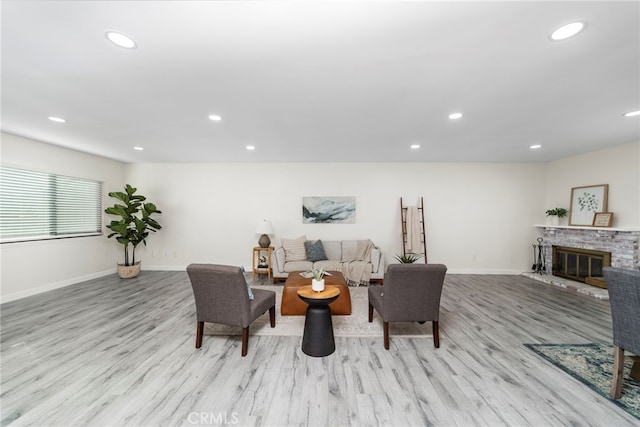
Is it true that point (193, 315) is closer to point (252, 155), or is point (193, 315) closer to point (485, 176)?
point (252, 155)

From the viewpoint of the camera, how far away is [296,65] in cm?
191

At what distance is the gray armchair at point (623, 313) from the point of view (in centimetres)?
172

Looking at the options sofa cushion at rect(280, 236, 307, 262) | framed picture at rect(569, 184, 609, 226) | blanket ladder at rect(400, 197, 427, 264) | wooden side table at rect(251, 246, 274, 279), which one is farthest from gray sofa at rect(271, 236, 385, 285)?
framed picture at rect(569, 184, 609, 226)

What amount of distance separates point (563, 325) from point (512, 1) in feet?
12.1

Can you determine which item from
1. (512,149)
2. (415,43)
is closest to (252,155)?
(415,43)

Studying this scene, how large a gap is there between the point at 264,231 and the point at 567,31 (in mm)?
4823

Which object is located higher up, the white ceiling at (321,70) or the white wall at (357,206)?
the white ceiling at (321,70)

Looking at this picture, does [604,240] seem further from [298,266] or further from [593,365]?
[298,266]

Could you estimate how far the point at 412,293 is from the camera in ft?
8.18

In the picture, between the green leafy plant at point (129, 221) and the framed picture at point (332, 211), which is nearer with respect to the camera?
the green leafy plant at point (129, 221)

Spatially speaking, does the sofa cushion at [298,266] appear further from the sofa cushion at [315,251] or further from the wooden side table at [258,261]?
the wooden side table at [258,261]

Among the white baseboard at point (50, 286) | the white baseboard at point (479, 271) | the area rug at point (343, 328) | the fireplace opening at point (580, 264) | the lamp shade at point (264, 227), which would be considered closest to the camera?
the area rug at point (343, 328)
